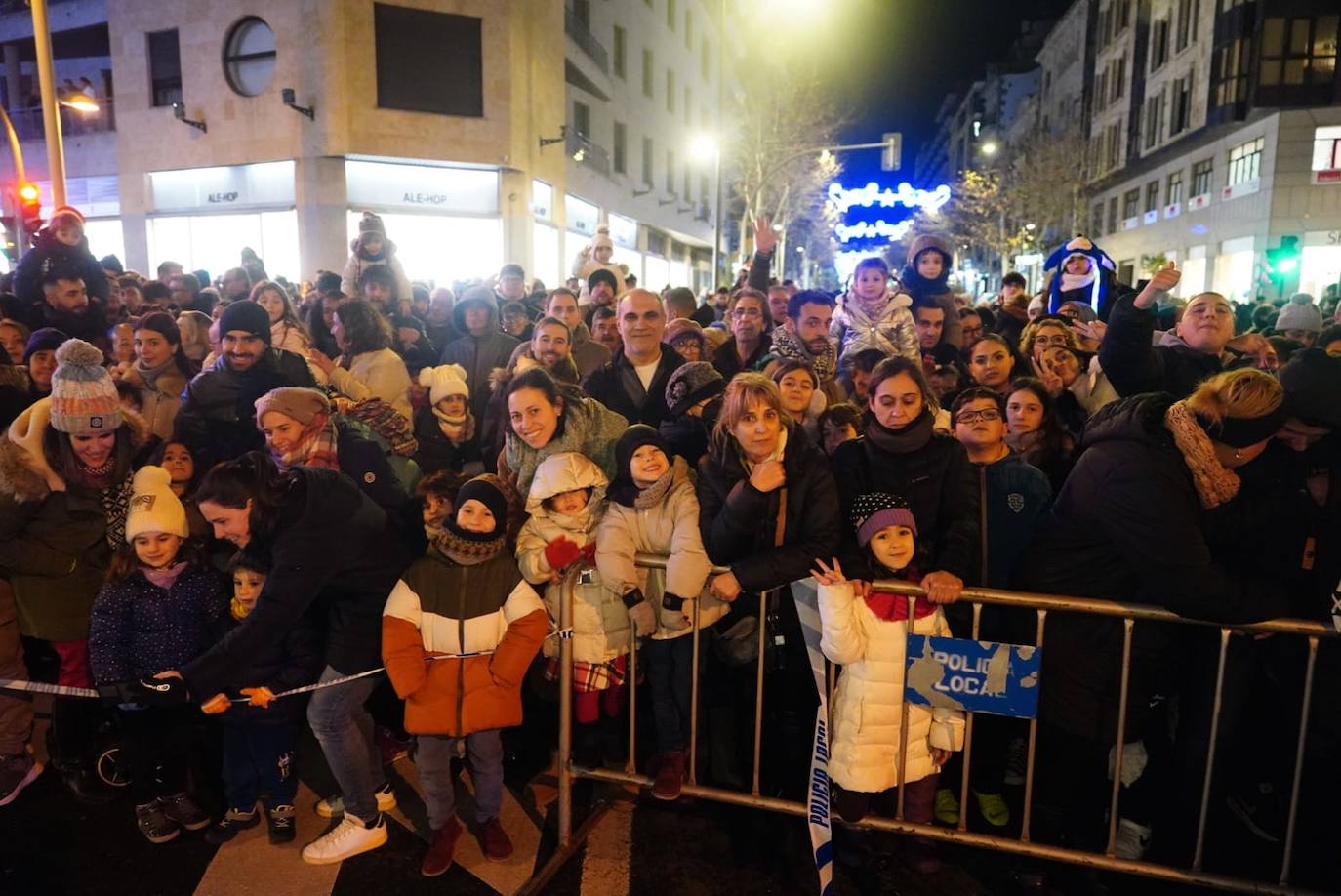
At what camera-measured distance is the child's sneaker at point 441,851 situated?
3.50 metres

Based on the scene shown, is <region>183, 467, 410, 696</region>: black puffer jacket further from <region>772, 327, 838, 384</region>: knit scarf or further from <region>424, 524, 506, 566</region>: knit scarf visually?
<region>772, 327, 838, 384</region>: knit scarf

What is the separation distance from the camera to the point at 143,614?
11.9 ft

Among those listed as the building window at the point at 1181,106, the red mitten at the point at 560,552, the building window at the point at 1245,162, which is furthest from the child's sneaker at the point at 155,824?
the building window at the point at 1181,106

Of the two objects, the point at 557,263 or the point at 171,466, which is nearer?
the point at 171,466

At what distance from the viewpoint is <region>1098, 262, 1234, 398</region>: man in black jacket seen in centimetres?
481

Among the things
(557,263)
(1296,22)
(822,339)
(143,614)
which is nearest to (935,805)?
(822,339)

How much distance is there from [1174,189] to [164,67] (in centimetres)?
4020

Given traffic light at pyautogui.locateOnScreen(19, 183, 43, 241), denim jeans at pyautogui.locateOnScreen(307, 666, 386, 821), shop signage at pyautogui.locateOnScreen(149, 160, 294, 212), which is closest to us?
denim jeans at pyautogui.locateOnScreen(307, 666, 386, 821)

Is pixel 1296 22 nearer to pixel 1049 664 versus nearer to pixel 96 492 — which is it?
pixel 1049 664

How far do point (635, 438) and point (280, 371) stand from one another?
2.51m

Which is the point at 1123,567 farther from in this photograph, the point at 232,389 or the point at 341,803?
the point at 232,389

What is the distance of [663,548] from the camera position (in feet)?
12.5

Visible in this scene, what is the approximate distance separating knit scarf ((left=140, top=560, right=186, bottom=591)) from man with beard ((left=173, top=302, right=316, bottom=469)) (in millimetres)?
1031

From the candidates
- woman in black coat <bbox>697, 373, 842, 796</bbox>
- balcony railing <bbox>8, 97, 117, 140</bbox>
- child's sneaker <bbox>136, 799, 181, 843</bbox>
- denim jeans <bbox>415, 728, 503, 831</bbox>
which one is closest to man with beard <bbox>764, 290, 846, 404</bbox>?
woman in black coat <bbox>697, 373, 842, 796</bbox>
